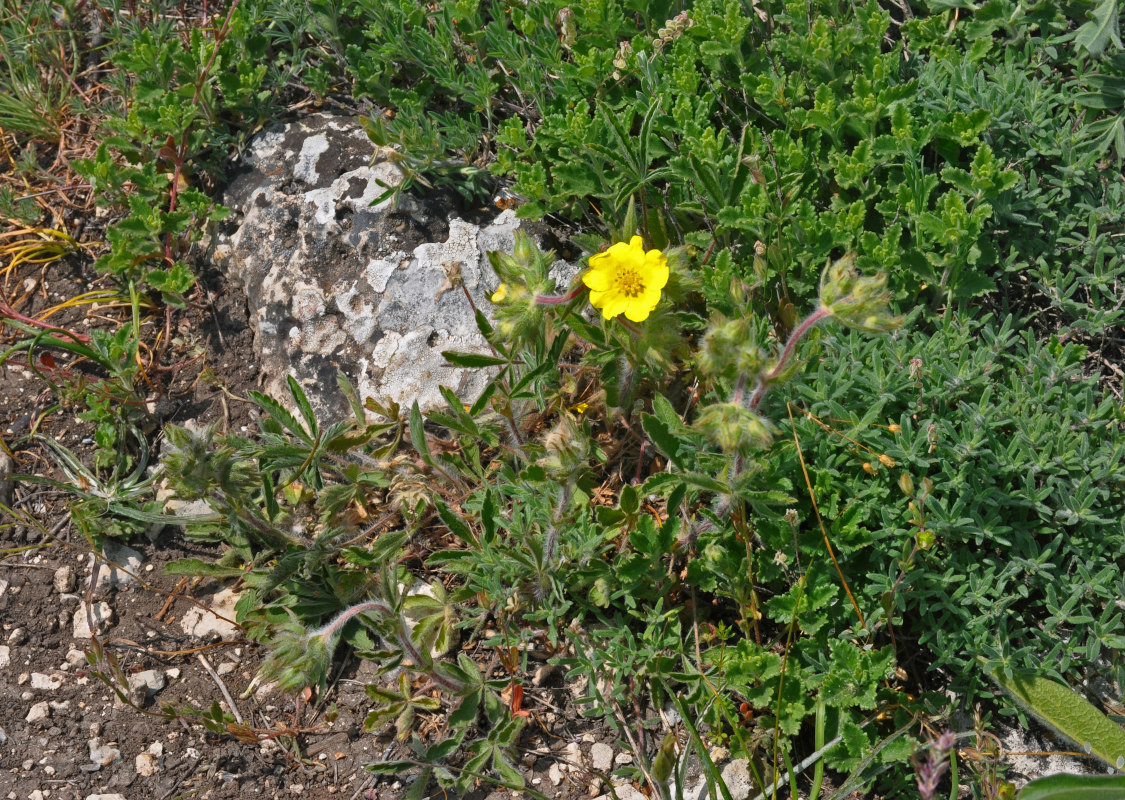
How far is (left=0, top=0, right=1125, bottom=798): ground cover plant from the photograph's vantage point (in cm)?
310

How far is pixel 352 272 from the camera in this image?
4.20 meters

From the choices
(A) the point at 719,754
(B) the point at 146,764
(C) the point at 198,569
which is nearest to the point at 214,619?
(C) the point at 198,569

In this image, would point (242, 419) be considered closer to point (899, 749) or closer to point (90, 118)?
point (90, 118)

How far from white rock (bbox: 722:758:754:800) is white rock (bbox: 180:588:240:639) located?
75.3 inches

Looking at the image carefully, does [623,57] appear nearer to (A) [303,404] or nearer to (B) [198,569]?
(A) [303,404]

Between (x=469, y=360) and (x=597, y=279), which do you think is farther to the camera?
(x=469, y=360)

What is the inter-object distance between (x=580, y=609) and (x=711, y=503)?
2.08 ft

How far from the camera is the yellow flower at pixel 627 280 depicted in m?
3.12

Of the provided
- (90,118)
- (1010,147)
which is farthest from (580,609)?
(90,118)

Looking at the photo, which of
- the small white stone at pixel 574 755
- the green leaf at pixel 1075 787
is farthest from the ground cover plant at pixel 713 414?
the green leaf at pixel 1075 787

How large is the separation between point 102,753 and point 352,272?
7.04 feet

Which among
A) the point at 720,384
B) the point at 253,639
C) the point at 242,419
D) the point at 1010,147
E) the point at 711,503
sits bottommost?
the point at 253,639

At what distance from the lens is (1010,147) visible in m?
3.89

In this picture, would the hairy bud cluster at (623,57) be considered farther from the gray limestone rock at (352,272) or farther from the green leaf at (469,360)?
the green leaf at (469,360)
